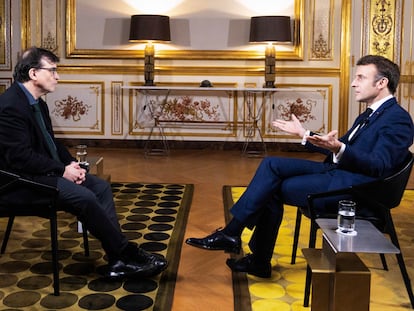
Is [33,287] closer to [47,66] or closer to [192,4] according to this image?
[47,66]

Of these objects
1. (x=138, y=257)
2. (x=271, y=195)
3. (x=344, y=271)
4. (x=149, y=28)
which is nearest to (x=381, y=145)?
(x=271, y=195)

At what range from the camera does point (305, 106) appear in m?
6.95

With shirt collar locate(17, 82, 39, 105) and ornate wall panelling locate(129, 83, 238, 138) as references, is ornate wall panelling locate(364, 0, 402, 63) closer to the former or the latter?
ornate wall panelling locate(129, 83, 238, 138)

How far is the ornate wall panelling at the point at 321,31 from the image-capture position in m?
6.82

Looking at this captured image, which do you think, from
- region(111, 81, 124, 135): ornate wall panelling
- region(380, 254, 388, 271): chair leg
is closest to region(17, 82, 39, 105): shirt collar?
region(380, 254, 388, 271): chair leg

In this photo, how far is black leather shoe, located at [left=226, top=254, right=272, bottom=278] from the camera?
9.25 feet

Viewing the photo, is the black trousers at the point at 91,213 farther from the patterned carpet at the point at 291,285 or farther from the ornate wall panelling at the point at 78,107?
the ornate wall panelling at the point at 78,107

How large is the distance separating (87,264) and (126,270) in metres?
0.34

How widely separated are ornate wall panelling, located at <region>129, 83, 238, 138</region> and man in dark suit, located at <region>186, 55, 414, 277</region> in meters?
4.09

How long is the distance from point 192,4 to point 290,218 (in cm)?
363

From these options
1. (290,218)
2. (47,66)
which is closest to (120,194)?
(290,218)

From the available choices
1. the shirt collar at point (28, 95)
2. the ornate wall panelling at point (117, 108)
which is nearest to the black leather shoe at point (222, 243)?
the shirt collar at point (28, 95)

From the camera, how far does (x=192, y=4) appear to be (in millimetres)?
6867

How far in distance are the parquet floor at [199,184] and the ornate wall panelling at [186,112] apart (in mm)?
268
